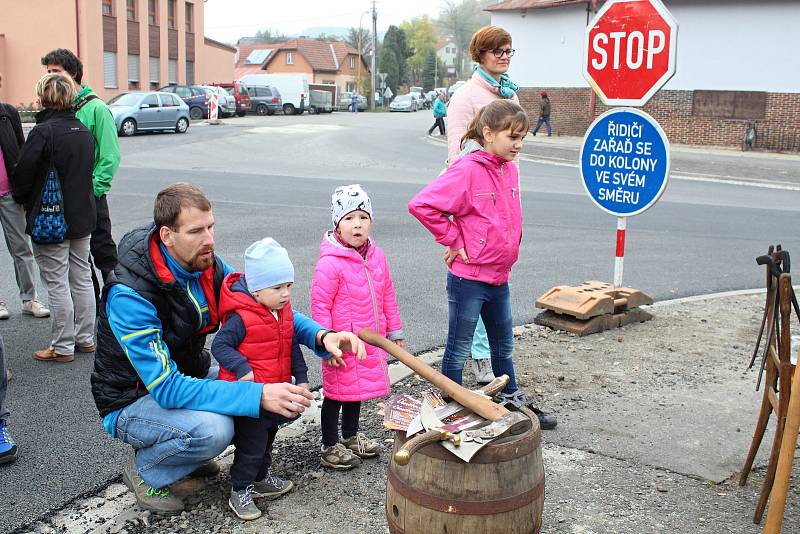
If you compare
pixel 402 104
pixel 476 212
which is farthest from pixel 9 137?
pixel 402 104

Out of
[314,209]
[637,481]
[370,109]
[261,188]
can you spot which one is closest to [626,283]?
[637,481]

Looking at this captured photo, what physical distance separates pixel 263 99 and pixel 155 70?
606 centimetres

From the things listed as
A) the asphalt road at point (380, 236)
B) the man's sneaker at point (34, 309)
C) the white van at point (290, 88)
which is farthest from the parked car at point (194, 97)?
the man's sneaker at point (34, 309)

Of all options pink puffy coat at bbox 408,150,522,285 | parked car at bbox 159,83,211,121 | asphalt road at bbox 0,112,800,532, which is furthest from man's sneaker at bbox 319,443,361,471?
parked car at bbox 159,83,211,121

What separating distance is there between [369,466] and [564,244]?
274 inches

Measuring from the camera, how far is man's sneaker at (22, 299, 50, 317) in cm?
676

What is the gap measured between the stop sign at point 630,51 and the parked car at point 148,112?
22907 mm

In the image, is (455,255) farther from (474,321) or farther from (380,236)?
(380,236)

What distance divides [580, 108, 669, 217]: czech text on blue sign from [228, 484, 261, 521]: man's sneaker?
4.07m

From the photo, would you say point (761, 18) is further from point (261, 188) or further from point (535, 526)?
Result: point (535, 526)

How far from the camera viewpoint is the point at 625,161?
6.64m

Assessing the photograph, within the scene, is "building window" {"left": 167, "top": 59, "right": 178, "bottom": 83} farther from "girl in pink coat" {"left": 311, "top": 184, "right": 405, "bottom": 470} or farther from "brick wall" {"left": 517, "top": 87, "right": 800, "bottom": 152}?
"girl in pink coat" {"left": 311, "top": 184, "right": 405, "bottom": 470}

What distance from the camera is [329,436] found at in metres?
4.26

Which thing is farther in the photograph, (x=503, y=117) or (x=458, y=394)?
(x=503, y=117)
